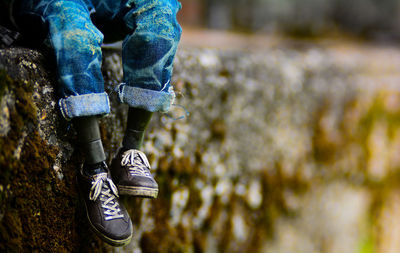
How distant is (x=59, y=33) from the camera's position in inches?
44.8

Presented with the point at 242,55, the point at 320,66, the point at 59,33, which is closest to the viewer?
the point at 59,33

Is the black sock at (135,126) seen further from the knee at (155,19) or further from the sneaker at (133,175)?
the knee at (155,19)

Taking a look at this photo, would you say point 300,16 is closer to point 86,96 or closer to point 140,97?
point 140,97

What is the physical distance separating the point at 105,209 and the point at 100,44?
0.48m

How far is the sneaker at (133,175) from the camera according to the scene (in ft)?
3.91

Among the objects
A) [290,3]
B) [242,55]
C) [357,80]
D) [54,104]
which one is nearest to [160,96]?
[54,104]

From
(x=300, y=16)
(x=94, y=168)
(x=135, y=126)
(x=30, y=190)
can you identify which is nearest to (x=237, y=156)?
(x=135, y=126)

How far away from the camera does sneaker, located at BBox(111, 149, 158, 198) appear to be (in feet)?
3.91

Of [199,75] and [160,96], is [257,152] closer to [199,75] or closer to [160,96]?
[199,75]

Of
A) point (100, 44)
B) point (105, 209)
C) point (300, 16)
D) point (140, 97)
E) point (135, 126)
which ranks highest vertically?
point (100, 44)

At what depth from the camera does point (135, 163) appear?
1.26m

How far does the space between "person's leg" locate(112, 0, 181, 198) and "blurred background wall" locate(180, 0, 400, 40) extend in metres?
3.50

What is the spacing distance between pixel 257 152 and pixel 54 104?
125 cm

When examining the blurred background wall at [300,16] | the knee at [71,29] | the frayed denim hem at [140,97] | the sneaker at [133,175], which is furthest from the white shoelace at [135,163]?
the blurred background wall at [300,16]
